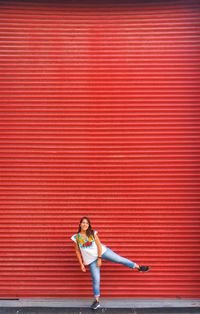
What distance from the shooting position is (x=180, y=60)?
18.6 ft

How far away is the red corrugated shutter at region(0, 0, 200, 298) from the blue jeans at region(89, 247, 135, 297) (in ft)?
1.24

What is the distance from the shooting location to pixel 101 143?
558cm

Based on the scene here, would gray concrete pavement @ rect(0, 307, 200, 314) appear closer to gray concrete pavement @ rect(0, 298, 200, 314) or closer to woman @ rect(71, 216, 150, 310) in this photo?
gray concrete pavement @ rect(0, 298, 200, 314)

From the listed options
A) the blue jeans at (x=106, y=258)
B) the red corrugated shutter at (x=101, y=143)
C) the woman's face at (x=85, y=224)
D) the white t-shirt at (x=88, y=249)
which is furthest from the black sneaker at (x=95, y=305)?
the woman's face at (x=85, y=224)

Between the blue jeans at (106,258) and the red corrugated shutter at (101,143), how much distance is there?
14.9 inches

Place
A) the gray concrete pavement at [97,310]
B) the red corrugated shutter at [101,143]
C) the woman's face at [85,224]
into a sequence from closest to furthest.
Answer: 1. the woman's face at [85,224]
2. the gray concrete pavement at [97,310]
3. the red corrugated shutter at [101,143]

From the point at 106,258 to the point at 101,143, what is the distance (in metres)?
1.91

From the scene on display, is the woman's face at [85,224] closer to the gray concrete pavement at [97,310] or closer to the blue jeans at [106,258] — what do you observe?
the blue jeans at [106,258]

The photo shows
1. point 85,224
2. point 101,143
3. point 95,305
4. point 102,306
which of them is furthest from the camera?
point 101,143

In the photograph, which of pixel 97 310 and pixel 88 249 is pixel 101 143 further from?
pixel 97 310

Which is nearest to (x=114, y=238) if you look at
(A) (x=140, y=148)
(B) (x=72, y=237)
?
(B) (x=72, y=237)

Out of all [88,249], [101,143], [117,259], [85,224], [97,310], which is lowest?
[97,310]

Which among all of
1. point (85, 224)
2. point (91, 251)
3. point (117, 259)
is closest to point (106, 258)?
point (117, 259)

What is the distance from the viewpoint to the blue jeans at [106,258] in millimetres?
4930
